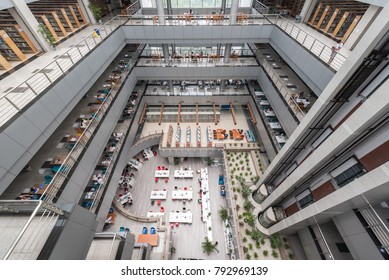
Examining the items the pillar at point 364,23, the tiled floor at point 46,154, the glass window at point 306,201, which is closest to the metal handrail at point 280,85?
the pillar at point 364,23

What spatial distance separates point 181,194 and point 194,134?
17.8 feet

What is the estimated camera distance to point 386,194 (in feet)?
14.3

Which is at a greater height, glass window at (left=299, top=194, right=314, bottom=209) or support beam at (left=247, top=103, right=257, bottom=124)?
support beam at (left=247, top=103, right=257, bottom=124)

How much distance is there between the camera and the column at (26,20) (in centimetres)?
836

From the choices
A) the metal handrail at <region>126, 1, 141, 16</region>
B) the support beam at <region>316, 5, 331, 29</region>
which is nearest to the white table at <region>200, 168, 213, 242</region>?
the support beam at <region>316, 5, 331, 29</region>

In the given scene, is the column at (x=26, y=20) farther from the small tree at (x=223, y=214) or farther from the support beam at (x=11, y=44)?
the small tree at (x=223, y=214)

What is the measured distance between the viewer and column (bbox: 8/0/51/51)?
27.4ft

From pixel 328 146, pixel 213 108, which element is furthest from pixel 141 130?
pixel 328 146

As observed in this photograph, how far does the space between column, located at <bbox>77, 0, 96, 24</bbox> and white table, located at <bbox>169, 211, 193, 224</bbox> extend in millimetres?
17637

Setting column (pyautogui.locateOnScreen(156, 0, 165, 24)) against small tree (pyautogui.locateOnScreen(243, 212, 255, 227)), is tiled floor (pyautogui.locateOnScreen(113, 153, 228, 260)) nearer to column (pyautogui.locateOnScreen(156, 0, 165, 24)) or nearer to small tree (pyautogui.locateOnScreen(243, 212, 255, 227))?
small tree (pyautogui.locateOnScreen(243, 212, 255, 227))

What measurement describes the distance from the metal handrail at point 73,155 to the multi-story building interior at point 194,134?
0.28ft

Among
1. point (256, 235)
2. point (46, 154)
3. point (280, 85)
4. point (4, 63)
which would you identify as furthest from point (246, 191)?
point (4, 63)

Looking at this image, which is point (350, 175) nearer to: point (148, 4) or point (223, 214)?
point (223, 214)
